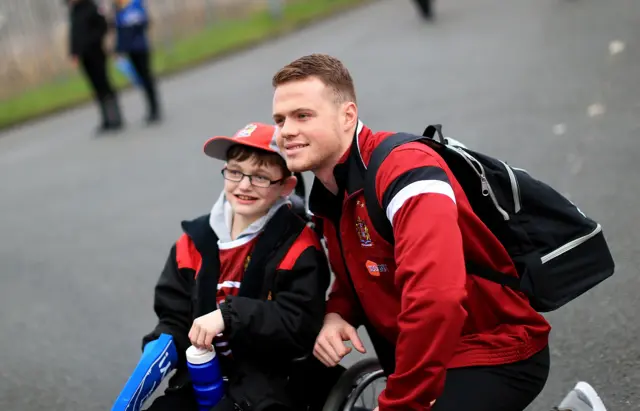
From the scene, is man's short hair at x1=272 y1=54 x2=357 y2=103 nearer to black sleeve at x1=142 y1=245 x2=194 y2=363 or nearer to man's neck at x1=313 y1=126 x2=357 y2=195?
man's neck at x1=313 y1=126 x2=357 y2=195

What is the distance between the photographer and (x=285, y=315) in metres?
2.67

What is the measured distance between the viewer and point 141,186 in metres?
7.89

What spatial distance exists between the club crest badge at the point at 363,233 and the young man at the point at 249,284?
13.3 inches

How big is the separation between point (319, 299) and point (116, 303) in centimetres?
283

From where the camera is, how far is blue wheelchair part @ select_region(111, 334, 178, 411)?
2.58 metres

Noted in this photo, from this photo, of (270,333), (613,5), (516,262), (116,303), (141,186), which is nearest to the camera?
(516,262)

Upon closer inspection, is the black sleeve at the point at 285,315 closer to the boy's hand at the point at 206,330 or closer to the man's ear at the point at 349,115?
the boy's hand at the point at 206,330

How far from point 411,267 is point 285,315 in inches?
28.2

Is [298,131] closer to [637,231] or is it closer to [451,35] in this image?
[637,231]

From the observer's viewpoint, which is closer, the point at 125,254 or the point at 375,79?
the point at 125,254

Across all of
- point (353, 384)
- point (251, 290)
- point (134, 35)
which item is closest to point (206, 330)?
point (251, 290)

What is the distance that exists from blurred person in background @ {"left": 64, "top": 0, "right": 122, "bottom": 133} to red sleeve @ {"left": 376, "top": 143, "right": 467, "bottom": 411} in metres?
9.07

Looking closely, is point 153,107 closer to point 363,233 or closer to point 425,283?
point 363,233

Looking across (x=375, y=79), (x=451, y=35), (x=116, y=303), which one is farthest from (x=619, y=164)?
(x=451, y=35)
